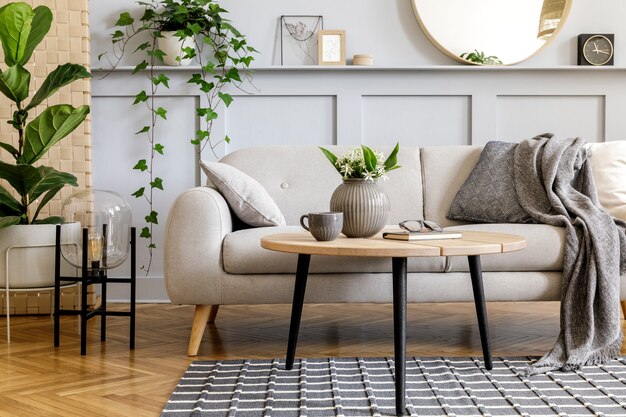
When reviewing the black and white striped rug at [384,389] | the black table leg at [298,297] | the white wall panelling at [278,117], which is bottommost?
the black and white striped rug at [384,389]

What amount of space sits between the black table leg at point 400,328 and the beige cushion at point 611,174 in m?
1.50

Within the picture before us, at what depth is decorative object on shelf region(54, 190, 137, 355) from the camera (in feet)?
10.1

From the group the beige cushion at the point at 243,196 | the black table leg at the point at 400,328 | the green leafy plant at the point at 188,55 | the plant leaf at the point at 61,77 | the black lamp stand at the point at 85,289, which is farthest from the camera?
the green leafy plant at the point at 188,55

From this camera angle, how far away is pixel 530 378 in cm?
248

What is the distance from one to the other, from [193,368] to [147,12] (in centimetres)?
225

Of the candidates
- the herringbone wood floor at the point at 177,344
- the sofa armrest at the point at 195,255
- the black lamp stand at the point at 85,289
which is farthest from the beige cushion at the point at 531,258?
the black lamp stand at the point at 85,289

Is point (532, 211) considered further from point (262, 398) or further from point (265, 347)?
point (262, 398)

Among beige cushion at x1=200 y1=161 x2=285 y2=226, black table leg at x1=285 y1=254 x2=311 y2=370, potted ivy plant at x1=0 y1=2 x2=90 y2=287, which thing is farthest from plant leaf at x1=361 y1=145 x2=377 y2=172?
potted ivy plant at x1=0 y1=2 x2=90 y2=287

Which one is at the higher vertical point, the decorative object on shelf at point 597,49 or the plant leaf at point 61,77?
the decorative object on shelf at point 597,49

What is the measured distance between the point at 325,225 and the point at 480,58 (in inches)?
89.7

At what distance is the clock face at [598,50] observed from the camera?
4301 millimetres

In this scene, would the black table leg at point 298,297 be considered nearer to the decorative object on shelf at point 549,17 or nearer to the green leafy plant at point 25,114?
the green leafy plant at point 25,114

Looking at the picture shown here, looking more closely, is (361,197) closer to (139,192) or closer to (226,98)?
(226,98)

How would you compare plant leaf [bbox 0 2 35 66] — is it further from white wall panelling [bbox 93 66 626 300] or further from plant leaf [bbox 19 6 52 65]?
white wall panelling [bbox 93 66 626 300]
